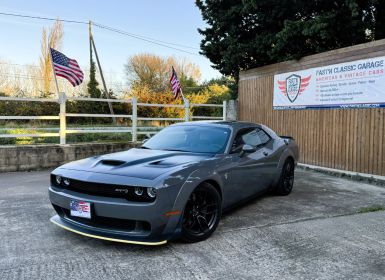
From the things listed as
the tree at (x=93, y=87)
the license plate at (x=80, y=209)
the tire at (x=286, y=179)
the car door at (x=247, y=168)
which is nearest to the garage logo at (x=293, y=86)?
the tire at (x=286, y=179)

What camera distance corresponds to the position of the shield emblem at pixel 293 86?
416 inches

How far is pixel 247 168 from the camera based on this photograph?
5.25 metres

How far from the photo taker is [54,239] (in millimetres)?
4227

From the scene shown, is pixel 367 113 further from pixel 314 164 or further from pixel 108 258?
pixel 108 258

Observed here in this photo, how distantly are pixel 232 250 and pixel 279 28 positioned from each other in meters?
10.1

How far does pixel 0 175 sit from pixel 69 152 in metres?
1.74

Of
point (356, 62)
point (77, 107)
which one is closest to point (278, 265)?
point (356, 62)

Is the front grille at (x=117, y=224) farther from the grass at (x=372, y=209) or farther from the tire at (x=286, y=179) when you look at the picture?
the grass at (x=372, y=209)

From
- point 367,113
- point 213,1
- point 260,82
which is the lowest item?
point 367,113

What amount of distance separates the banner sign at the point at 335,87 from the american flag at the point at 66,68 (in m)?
6.54

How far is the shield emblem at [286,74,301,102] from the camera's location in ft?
34.7

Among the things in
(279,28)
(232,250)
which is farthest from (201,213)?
(279,28)

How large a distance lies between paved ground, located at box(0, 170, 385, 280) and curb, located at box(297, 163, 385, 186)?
2743mm

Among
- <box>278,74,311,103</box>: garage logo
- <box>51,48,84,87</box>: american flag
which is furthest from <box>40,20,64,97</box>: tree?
<box>278,74,311,103</box>: garage logo
